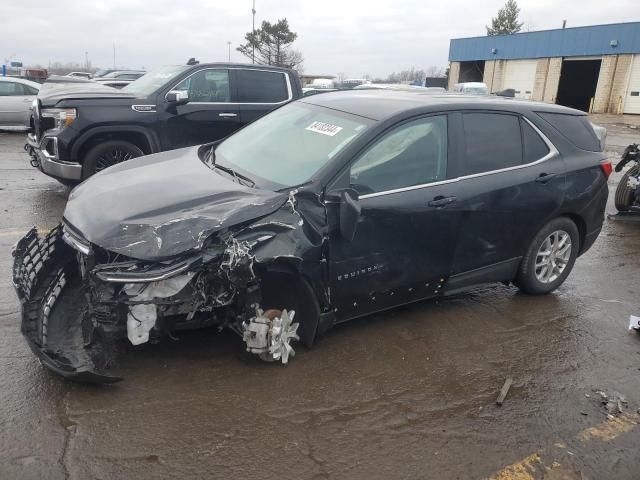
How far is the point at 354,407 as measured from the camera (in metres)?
3.18

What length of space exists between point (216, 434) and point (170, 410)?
34cm

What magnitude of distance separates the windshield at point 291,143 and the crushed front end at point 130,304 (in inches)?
32.4

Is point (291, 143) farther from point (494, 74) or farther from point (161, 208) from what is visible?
point (494, 74)

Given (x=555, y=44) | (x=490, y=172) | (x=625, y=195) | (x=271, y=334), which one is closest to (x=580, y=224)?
(x=490, y=172)

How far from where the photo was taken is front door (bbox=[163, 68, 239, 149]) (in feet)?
25.3

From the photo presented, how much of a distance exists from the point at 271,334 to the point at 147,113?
5142 millimetres

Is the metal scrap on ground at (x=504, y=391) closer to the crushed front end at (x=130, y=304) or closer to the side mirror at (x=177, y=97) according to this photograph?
the crushed front end at (x=130, y=304)

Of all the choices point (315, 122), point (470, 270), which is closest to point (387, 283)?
point (470, 270)

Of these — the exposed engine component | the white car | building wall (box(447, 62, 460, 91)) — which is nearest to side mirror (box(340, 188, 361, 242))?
the exposed engine component

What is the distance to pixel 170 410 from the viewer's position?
3031 millimetres

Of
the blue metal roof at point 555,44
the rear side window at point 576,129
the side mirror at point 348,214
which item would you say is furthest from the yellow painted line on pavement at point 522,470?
the blue metal roof at point 555,44

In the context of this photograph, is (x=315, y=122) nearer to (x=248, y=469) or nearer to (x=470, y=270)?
(x=470, y=270)

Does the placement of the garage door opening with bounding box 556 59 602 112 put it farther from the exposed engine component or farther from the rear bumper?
the exposed engine component

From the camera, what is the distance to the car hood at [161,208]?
2.95 meters
